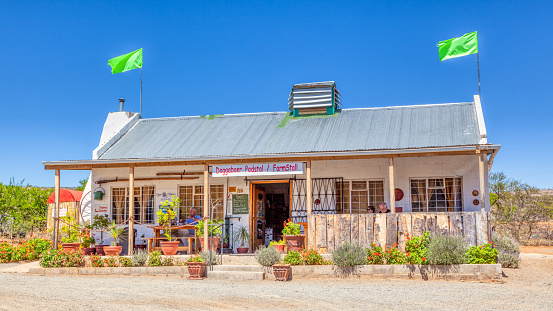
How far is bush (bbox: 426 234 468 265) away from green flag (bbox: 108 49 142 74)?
11.6m

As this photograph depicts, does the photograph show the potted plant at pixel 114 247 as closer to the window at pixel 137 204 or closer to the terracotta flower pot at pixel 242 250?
the window at pixel 137 204

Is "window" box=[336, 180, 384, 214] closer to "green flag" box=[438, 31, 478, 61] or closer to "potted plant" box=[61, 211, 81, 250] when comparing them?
"green flag" box=[438, 31, 478, 61]

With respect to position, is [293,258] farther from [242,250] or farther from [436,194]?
[436,194]

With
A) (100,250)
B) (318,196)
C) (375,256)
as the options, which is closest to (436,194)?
(318,196)

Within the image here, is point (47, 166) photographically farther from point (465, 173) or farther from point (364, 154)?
point (465, 173)

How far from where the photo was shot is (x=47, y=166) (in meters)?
14.7

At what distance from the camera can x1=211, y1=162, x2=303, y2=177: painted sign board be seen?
13.5 metres

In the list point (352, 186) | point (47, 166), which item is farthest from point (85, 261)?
point (352, 186)

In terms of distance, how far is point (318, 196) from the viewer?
1538cm

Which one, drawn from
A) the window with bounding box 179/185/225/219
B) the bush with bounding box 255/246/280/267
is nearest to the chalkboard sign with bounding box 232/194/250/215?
the window with bounding box 179/185/225/219

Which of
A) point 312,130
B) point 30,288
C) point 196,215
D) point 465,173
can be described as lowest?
point 30,288

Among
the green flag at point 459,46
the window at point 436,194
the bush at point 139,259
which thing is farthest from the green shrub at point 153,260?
the green flag at point 459,46

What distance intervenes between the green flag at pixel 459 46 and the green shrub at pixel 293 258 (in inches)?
305

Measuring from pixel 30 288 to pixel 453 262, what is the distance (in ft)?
28.0
